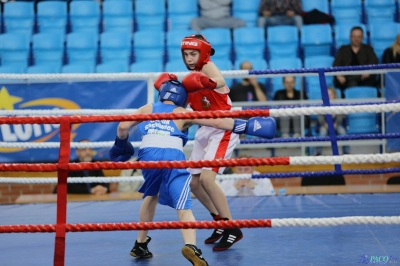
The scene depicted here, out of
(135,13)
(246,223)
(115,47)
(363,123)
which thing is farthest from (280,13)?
(246,223)

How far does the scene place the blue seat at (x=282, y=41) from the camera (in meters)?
8.53

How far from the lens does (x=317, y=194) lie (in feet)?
18.9

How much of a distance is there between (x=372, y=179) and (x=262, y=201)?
216cm

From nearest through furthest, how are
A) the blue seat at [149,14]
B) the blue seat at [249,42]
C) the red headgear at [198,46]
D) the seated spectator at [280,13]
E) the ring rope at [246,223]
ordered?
the ring rope at [246,223], the red headgear at [198,46], the blue seat at [249,42], the seated spectator at [280,13], the blue seat at [149,14]

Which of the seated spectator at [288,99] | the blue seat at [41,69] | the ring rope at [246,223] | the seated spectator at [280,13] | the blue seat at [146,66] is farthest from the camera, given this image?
the seated spectator at [280,13]

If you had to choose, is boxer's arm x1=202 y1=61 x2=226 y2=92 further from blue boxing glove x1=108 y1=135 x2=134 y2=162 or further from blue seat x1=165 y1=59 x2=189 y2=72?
blue seat x1=165 y1=59 x2=189 y2=72

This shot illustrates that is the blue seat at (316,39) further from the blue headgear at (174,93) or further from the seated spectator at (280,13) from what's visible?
the blue headgear at (174,93)

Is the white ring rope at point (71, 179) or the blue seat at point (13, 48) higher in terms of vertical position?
the blue seat at point (13, 48)

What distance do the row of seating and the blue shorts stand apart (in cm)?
577

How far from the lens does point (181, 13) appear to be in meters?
9.16

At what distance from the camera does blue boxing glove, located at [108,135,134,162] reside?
3455 mm

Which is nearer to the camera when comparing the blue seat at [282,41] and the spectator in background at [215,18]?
the blue seat at [282,41]

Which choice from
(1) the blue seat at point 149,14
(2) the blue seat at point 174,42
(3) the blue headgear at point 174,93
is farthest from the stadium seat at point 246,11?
(3) the blue headgear at point 174,93

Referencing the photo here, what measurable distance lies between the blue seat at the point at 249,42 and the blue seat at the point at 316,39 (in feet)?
1.82
